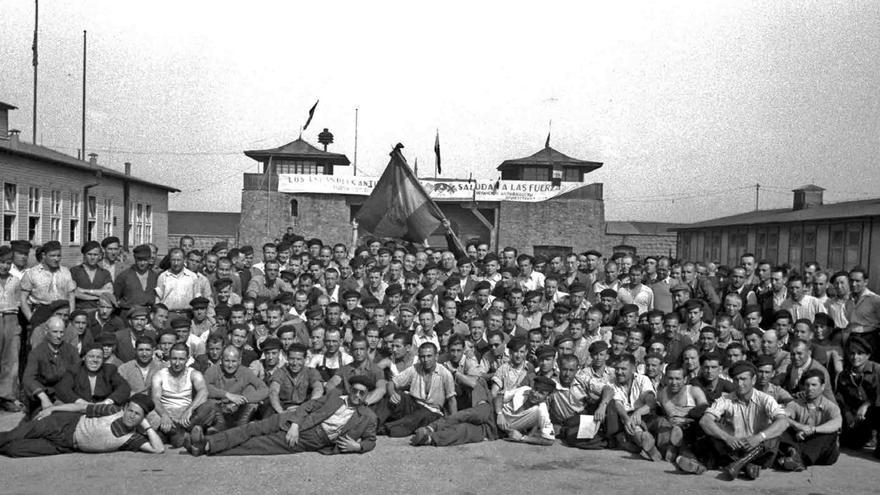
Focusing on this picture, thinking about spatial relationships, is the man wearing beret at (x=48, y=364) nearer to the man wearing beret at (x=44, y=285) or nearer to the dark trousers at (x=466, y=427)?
the man wearing beret at (x=44, y=285)

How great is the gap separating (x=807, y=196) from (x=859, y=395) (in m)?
32.5

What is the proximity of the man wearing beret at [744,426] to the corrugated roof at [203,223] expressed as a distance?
45785 mm

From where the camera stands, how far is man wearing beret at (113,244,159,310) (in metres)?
8.63

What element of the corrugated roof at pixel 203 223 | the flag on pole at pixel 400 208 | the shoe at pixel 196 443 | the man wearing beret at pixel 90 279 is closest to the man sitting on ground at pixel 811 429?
the shoe at pixel 196 443

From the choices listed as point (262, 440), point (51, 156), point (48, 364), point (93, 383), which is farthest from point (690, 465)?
point (51, 156)

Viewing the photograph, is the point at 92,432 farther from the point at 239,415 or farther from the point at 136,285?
the point at 136,285

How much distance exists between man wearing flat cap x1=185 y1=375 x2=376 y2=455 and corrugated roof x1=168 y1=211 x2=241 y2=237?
146ft

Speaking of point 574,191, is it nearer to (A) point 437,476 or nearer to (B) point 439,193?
(B) point 439,193

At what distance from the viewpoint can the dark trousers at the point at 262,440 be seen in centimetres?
626

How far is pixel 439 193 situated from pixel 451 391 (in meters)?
26.1

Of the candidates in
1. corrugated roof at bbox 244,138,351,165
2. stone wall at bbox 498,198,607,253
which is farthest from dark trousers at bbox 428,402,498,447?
corrugated roof at bbox 244,138,351,165

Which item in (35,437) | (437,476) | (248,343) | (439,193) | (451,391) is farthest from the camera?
(439,193)

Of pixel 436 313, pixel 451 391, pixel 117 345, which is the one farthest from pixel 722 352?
pixel 117 345

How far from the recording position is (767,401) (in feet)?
20.1
